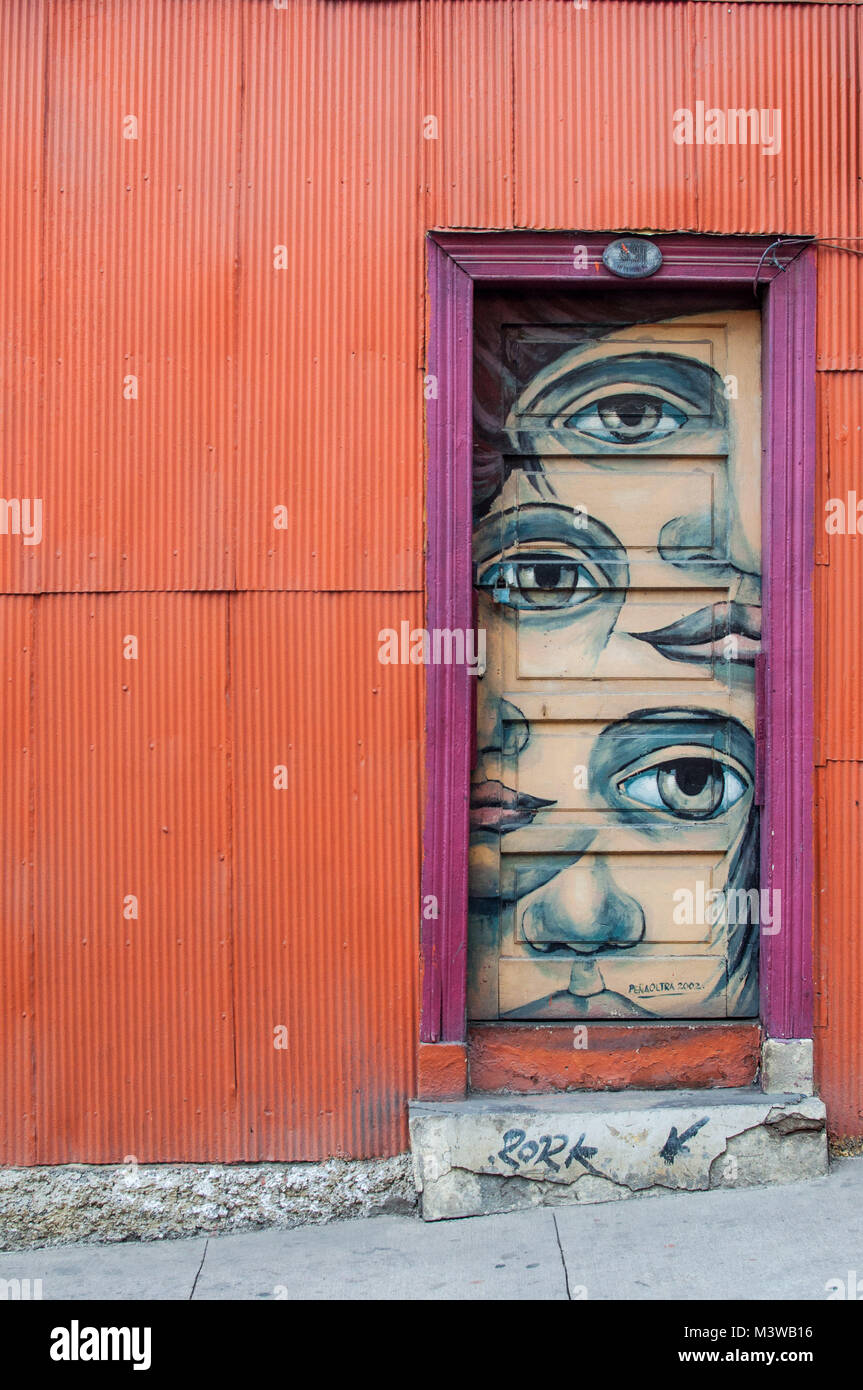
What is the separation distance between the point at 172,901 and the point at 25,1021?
730 mm

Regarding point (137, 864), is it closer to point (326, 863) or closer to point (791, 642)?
point (326, 863)

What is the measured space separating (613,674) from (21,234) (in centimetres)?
288

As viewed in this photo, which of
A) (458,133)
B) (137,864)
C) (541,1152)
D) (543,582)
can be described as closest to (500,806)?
(543,582)

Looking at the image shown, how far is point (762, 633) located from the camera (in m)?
4.35

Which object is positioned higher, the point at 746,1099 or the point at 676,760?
the point at 676,760

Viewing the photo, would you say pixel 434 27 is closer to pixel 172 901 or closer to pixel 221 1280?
pixel 172 901

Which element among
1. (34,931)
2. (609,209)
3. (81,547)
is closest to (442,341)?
(609,209)

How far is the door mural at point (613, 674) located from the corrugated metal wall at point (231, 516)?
0.38 meters

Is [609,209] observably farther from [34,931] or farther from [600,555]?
[34,931]

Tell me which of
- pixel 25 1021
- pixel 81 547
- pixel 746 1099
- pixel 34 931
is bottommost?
pixel 746 1099

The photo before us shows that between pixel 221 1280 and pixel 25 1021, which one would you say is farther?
pixel 25 1021

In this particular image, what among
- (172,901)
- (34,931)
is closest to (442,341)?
(172,901)

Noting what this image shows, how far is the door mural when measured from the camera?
4387 mm

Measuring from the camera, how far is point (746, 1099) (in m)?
4.20
